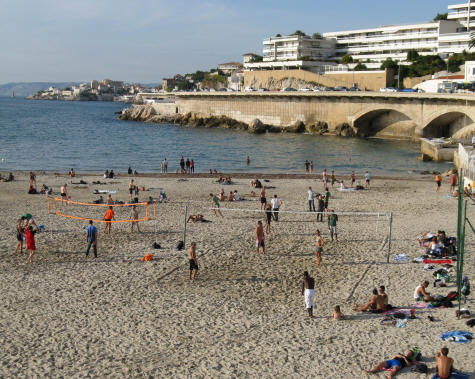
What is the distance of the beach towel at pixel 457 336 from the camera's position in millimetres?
9797

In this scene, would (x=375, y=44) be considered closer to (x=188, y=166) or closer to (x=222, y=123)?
(x=222, y=123)

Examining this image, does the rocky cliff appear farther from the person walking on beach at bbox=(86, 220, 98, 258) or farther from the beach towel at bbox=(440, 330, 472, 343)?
the beach towel at bbox=(440, 330, 472, 343)

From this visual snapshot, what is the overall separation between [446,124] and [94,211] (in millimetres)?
43981

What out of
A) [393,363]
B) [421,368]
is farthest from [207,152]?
[421,368]

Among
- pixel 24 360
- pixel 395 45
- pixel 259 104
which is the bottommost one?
pixel 24 360

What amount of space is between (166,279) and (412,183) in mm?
20159

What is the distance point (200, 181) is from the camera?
97.0ft

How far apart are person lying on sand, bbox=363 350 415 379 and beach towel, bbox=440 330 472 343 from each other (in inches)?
46.1

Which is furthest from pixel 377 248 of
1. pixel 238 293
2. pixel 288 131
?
pixel 288 131

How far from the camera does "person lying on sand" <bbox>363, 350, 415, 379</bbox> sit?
8805mm

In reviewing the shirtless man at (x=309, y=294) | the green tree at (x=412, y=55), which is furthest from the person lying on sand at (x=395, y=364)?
Result: the green tree at (x=412, y=55)

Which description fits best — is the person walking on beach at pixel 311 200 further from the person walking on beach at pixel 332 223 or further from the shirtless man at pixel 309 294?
the shirtless man at pixel 309 294

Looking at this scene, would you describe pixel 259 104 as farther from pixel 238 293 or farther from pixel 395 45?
pixel 238 293

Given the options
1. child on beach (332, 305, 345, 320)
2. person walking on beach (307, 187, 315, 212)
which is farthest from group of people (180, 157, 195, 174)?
child on beach (332, 305, 345, 320)
